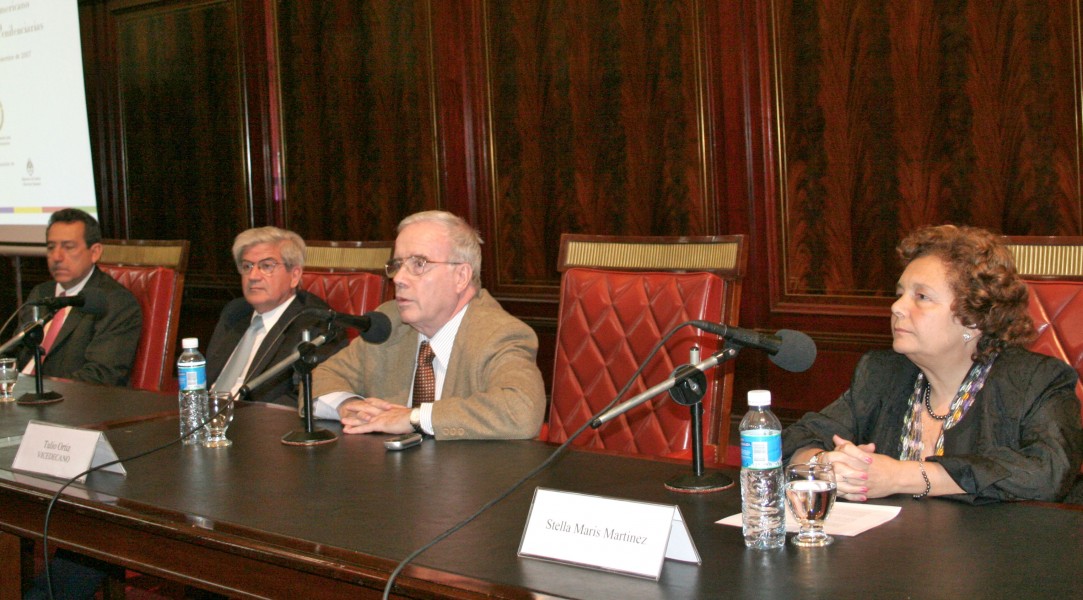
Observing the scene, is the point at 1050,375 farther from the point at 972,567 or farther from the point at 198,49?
the point at 198,49

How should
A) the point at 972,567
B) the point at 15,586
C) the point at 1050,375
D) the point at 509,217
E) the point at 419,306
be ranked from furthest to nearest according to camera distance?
the point at 509,217, the point at 419,306, the point at 15,586, the point at 1050,375, the point at 972,567

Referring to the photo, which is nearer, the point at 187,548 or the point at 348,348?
the point at 187,548

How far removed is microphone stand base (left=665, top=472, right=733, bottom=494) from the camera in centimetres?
182

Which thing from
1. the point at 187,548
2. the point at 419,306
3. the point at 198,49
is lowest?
the point at 187,548

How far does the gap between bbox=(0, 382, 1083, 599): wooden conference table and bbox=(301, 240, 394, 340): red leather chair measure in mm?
1064

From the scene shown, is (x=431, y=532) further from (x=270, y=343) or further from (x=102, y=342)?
(x=102, y=342)

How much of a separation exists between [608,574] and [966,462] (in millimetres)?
690

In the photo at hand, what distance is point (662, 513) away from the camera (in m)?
1.38

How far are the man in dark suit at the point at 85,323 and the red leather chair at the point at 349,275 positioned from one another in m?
0.75

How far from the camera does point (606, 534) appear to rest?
1419 millimetres

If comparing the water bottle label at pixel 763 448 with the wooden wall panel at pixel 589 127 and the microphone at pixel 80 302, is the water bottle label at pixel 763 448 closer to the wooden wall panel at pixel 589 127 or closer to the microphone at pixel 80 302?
the microphone at pixel 80 302

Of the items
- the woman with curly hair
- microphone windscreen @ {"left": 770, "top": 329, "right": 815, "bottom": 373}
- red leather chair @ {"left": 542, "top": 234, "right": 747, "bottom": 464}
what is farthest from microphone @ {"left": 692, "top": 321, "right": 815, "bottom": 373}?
red leather chair @ {"left": 542, "top": 234, "right": 747, "bottom": 464}

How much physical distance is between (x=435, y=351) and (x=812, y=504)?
1.41 meters

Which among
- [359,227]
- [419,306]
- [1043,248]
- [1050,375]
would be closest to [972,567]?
[1050,375]
